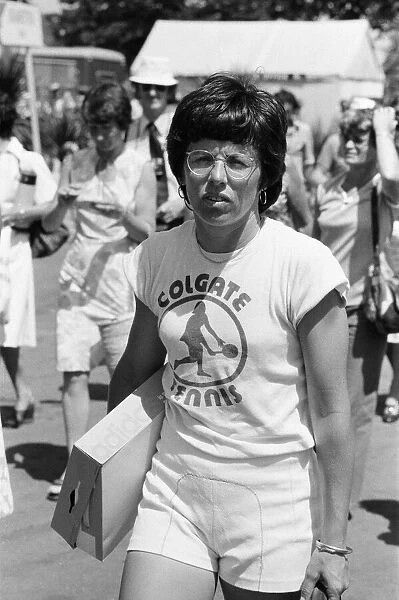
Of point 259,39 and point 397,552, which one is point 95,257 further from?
point 259,39

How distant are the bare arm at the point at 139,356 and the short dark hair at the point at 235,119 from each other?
422mm

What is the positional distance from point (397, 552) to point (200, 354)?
9.08 feet

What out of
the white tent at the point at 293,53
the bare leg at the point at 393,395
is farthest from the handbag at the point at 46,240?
the white tent at the point at 293,53

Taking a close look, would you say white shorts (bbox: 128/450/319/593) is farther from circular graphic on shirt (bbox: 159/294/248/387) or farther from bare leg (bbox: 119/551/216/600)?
circular graphic on shirt (bbox: 159/294/248/387)

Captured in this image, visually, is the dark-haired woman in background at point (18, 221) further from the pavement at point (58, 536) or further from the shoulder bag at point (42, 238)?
the pavement at point (58, 536)

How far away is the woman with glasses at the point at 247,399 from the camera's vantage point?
8.75 feet

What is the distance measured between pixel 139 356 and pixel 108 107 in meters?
3.12

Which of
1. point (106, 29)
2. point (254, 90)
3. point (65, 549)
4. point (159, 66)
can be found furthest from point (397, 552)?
point (106, 29)

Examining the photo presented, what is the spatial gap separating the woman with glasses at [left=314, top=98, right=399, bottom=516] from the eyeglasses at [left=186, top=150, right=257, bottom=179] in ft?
8.69

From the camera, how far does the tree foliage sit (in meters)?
46.5

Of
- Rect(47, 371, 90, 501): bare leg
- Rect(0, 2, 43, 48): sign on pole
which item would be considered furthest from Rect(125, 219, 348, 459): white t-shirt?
Rect(0, 2, 43, 48): sign on pole

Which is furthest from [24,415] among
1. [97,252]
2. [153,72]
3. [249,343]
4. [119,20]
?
[119,20]

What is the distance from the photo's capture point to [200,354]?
274cm

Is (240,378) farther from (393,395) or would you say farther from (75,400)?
(393,395)
